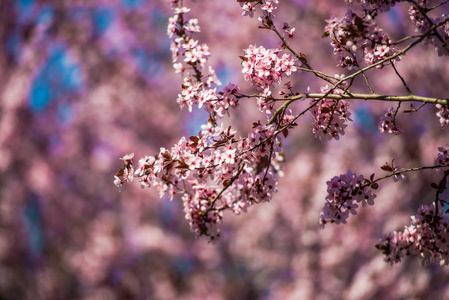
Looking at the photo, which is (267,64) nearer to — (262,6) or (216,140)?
(262,6)

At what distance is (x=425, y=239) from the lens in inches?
95.1

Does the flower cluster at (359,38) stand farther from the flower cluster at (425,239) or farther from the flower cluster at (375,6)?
the flower cluster at (425,239)

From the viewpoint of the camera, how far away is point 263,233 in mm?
8680

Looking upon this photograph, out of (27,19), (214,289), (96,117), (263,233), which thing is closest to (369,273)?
(263,233)

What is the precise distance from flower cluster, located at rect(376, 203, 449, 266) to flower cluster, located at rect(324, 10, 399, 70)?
0.95 m

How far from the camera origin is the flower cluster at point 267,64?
7.32 feet

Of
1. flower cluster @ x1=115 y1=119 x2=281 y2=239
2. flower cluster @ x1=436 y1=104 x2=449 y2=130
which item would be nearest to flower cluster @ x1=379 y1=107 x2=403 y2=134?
flower cluster @ x1=436 y1=104 x2=449 y2=130

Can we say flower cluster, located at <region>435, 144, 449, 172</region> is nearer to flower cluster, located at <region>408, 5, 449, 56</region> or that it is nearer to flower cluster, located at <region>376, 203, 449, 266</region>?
flower cluster, located at <region>376, 203, 449, 266</region>

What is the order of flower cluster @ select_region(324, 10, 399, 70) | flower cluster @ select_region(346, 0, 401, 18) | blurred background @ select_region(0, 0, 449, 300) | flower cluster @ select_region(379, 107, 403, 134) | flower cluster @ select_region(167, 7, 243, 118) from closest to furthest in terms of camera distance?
flower cluster @ select_region(324, 10, 399, 70) < flower cluster @ select_region(346, 0, 401, 18) < flower cluster @ select_region(167, 7, 243, 118) < flower cluster @ select_region(379, 107, 403, 134) < blurred background @ select_region(0, 0, 449, 300)

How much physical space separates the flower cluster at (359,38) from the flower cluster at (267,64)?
0.89ft

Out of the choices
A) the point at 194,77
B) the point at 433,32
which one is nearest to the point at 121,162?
the point at 194,77

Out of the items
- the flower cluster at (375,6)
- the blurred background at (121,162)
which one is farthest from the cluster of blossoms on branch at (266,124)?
the blurred background at (121,162)

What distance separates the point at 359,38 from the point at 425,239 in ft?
4.15

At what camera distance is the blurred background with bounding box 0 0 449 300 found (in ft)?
26.5
